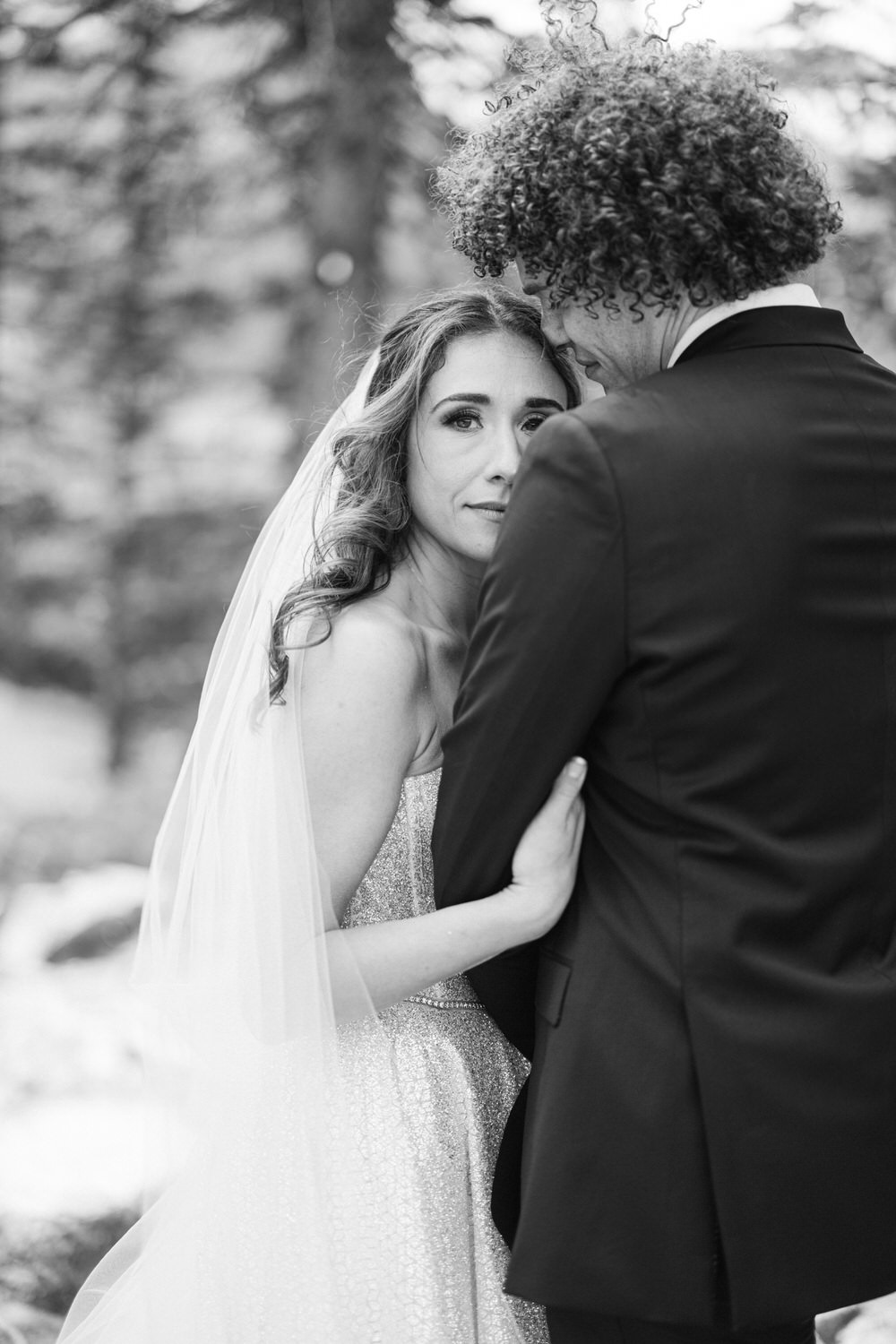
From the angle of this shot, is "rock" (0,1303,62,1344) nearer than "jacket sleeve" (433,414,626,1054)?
No

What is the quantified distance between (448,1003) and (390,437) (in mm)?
913

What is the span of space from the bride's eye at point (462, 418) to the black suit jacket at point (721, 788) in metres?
0.60

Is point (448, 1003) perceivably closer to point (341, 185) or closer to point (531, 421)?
point (531, 421)

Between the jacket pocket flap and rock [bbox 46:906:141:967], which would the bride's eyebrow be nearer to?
the jacket pocket flap

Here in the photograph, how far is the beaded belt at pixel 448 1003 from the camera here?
204 centimetres

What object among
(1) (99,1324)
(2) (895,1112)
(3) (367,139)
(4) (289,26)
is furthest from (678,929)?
(4) (289,26)

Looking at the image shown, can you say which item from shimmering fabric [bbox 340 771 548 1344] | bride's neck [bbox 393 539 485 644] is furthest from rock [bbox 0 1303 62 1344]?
bride's neck [bbox 393 539 485 644]

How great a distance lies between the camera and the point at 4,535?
6.30m

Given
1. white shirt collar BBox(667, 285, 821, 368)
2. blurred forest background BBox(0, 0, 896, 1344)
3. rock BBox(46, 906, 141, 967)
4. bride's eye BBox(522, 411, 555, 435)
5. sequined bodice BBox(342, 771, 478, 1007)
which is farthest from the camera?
blurred forest background BBox(0, 0, 896, 1344)

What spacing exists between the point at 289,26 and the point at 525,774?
5.15 m

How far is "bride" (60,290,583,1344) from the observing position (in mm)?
1855

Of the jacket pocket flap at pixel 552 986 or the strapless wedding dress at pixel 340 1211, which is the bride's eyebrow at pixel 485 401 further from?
the jacket pocket flap at pixel 552 986

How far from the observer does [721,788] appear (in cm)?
150

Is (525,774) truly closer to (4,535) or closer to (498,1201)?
(498,1201)
